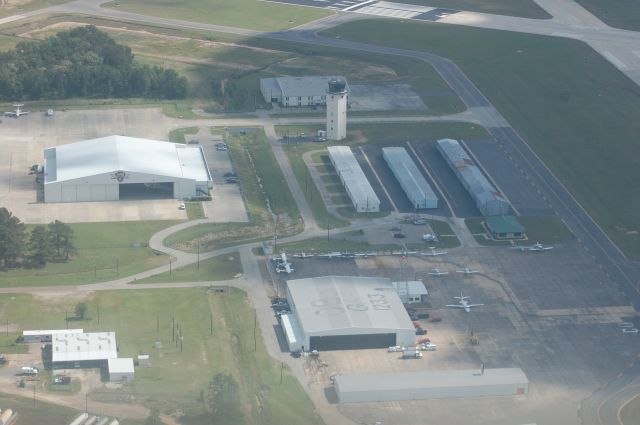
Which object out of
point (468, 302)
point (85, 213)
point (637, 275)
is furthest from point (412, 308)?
point (85, 213)

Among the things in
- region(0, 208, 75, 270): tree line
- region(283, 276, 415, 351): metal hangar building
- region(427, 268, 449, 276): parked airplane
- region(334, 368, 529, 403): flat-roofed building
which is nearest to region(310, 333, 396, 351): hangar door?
region(283, 276, 415, 351): metal hangar building

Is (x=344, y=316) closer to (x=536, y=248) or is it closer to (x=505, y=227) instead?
(x=536, y=248)

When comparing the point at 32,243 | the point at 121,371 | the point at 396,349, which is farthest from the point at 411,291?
the point at 32,243

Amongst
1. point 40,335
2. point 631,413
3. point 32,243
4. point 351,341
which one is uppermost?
point 32,243

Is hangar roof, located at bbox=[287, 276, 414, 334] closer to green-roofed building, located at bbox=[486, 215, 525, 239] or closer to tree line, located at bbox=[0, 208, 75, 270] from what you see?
green-roofed building, located at bbox=[486, 215, 525, 239]

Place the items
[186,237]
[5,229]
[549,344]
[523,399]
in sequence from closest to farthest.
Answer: [523,399] < [549,344] < [5,229] < [186,237]

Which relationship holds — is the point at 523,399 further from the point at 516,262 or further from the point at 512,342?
the point at 516,262
